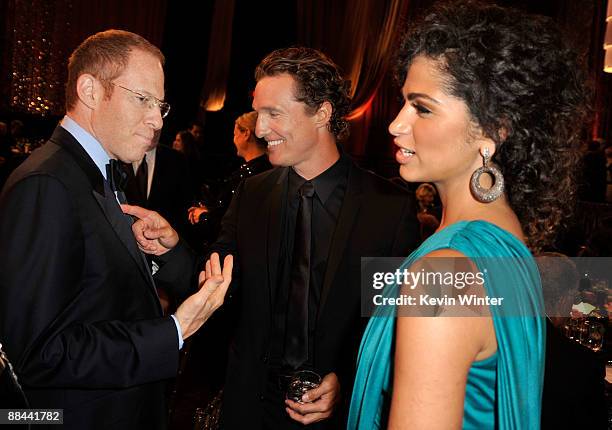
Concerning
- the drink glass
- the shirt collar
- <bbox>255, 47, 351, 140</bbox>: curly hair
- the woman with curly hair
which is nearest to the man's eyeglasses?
the shirt collar

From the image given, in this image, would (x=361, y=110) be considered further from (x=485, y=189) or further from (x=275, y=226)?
(x=485, y=189)

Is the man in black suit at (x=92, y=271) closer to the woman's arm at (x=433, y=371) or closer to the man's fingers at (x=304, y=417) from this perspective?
the man's fingers at (x=304, y=417)

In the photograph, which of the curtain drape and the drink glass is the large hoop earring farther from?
the curtain drape

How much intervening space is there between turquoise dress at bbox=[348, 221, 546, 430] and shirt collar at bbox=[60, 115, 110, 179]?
1.08 metres

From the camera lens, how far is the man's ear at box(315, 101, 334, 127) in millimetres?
2580

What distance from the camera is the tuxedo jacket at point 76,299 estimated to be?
1.49m

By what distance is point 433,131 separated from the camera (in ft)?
Result: 4.25

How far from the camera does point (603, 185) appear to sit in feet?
28.8

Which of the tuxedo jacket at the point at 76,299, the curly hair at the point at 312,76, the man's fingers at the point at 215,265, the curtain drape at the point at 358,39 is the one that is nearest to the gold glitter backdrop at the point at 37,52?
the curtain drape at the point at 358,39

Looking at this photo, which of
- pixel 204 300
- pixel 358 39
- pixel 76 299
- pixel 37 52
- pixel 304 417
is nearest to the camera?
pixel 76 299

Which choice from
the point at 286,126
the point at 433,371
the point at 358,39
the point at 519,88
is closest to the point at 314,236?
the point at 286,126

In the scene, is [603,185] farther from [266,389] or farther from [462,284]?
[462,284]

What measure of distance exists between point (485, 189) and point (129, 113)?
3.87 ft

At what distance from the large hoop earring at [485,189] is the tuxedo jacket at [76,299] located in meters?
0.96
